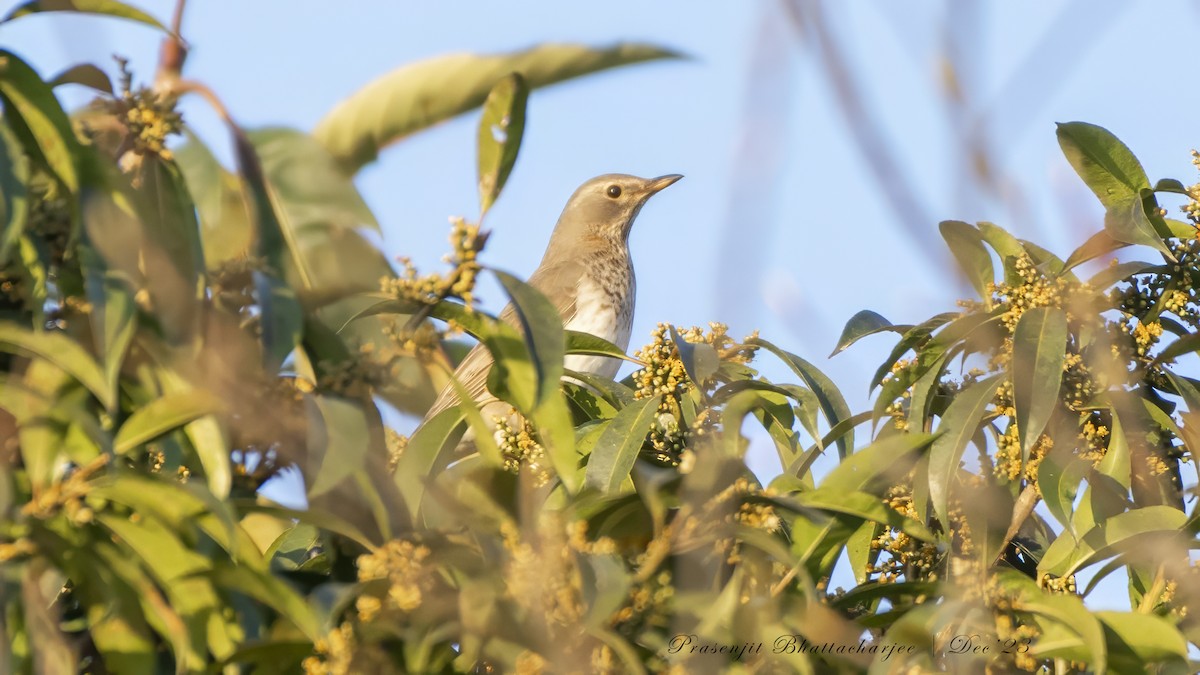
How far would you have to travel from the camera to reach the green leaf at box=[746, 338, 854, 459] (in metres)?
3.14

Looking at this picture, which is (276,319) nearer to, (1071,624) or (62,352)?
(62,352)

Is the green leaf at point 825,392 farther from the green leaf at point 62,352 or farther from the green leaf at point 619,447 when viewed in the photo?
the green leaf at point 62,352

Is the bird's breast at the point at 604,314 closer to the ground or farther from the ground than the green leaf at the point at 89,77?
closer to the ground

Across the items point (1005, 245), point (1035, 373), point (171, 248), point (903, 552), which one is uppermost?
point (1005, 245)

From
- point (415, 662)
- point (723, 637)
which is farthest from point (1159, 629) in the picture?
point (415, 662)

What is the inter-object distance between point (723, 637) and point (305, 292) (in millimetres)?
937

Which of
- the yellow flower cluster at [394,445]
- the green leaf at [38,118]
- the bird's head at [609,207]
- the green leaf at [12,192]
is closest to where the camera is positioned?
the green leaf at [12,192]

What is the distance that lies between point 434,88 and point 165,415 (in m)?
1.51

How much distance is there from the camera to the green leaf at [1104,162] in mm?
3150

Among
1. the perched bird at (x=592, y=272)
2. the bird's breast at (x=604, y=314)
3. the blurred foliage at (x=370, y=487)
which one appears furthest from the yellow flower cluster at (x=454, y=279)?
the bird's breast at (x=604, y=314)

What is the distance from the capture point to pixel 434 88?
133 inches

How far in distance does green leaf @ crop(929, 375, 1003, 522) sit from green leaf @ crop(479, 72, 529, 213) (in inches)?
41.0

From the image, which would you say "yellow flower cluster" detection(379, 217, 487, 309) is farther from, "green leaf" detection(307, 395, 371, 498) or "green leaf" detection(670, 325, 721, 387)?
"green leaf" detection(670, 325, 721, 387)

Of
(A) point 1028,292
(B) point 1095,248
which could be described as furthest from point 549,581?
(B) point 1095,248
